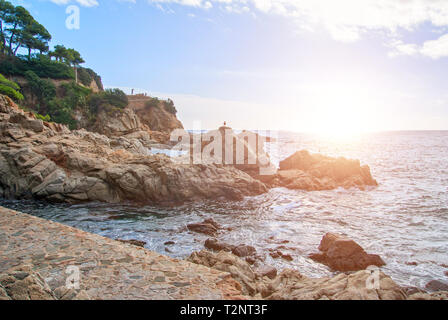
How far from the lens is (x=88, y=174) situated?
52.2ft

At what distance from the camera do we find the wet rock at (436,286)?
7218 millimetres

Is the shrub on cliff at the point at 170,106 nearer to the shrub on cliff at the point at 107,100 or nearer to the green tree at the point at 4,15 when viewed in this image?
the shrub on cliff at the point at 107,100

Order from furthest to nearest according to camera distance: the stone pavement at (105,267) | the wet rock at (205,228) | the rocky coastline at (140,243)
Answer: the wet rock at (205,228)
the stone pavement at (105,267)
the rocky coastline at (140,243)

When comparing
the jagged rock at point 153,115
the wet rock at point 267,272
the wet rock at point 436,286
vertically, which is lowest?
the wet rock at point 436,286

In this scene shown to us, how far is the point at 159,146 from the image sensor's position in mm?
41469

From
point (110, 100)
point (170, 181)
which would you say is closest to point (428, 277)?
point (170, 181)

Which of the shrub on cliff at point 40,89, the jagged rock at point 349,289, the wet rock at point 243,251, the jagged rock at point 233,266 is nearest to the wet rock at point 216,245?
the wet rock at point 243,251

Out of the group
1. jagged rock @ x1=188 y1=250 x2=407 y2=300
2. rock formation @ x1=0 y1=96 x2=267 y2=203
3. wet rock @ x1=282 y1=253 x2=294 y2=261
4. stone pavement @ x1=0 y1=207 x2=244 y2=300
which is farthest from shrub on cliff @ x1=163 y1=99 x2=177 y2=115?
jagged rock @ x1=188 y1=250 x2=407 y2=300

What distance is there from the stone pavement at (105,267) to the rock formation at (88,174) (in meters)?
8.41

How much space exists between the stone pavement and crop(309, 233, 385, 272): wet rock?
520 centimetres

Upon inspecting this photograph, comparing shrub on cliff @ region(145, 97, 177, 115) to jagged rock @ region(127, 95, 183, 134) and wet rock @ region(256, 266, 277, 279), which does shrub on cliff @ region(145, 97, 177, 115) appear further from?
wet rock @ region(256, 266, 277, 279)

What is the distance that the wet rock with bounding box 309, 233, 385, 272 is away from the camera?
8.35m

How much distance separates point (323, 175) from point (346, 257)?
16288 mm
